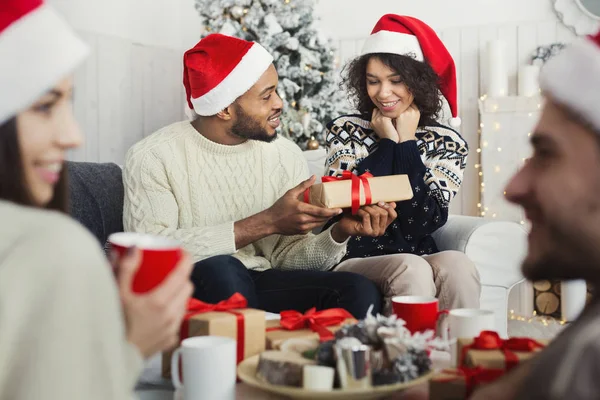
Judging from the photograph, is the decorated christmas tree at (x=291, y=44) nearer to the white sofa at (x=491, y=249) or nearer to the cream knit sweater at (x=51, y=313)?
the white sofa at (x=491, y=249)

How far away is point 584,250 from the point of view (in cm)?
72

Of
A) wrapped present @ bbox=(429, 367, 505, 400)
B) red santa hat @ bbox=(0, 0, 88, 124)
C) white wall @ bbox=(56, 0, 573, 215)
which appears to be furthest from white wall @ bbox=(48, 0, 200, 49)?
wrapped present @ bbox=(429, 367, 505, 400)

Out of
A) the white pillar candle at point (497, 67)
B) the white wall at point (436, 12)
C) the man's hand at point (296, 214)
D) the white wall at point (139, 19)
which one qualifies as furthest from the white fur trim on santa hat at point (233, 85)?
the white pillar candle at point (497, 67)

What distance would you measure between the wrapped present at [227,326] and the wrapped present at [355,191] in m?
0.62

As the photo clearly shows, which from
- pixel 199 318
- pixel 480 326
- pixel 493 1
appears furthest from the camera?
pixel 493 1

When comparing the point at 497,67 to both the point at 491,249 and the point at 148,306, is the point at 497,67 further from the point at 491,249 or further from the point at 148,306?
the point at 148,306

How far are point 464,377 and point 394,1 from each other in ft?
12.7

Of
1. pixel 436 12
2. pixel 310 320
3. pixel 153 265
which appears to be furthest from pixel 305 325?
pixel 436 12

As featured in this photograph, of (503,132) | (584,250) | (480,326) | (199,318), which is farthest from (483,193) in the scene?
(584,250)

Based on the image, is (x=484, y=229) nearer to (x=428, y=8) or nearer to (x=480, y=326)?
(x=480, y=326)

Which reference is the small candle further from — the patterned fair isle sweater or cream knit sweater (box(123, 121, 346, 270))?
the patterned fair isle sweater

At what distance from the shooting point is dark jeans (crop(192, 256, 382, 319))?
181 centimetres

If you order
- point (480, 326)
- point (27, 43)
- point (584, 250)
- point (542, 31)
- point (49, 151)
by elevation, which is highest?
point (542, 31)

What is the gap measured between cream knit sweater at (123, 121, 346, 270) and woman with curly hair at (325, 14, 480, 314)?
172 mm
